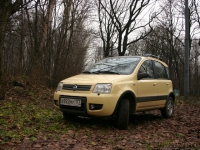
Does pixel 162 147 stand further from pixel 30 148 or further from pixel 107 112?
pixel 30 148

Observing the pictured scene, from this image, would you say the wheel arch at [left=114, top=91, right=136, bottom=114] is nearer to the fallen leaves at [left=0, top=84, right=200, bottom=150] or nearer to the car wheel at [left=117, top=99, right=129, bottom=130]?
the car wheel at [left=117, top=99, right=129, bottom=130]

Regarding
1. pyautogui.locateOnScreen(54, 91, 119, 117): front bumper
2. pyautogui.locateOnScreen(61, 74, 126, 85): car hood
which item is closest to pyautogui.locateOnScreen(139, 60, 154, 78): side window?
pyautogui.locateOnScreen(61, 74, 126, 85): car hood

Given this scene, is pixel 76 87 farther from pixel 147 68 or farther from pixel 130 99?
pixel 147 68

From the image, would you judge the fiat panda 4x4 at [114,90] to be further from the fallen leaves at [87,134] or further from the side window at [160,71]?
the fallen leaves at [87,134]

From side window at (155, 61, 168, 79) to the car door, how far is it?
0.36 metres

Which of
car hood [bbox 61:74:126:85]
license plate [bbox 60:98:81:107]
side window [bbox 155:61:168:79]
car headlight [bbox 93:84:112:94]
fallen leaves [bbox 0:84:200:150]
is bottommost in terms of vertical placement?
fallen leaves [bbox 0:84:200:150]

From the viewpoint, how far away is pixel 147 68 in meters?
6.59

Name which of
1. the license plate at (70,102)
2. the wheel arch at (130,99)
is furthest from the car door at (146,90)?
the license plate at (70,102)

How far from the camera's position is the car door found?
598cm

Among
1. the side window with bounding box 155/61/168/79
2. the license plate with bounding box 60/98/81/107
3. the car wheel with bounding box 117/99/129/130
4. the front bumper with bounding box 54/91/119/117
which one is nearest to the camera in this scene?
the front bumper with bounding box 54/91/119/117

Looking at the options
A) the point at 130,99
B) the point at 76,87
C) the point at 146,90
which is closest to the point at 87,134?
the point at 76,87

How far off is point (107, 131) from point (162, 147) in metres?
1.42

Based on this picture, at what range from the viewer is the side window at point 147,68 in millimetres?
6276

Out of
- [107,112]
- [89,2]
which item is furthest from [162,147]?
[89,2]
